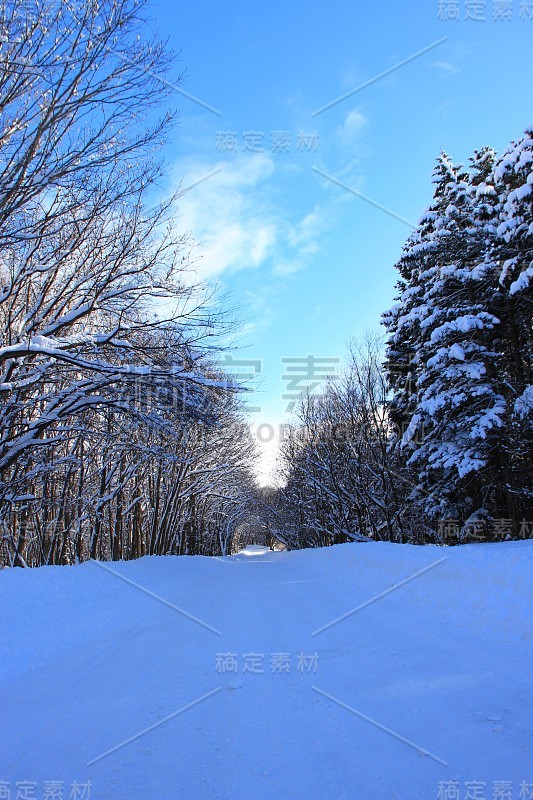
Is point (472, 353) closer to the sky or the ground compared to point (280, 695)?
closer to the sky

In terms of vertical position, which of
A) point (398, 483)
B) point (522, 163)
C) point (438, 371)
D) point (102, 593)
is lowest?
point (102, 593)

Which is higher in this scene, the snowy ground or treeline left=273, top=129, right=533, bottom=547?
treeline left=273, top=129, right=533, bottom=547

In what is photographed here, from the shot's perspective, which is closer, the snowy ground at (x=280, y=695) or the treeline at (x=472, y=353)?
the snowy ground at (x=280, y=695)

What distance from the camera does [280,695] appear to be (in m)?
3.79

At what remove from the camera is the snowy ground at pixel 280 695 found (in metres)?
2.61

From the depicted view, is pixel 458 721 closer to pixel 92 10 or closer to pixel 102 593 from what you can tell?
pixel 102 593

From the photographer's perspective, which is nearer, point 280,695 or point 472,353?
point 280,695

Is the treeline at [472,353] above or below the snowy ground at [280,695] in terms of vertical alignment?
above

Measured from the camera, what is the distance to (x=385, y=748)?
9.29ft

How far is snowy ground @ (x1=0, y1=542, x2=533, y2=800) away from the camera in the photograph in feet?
8.55

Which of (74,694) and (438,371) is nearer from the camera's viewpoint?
Result: (74,694)

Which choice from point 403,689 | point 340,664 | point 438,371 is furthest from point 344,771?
point 438,371

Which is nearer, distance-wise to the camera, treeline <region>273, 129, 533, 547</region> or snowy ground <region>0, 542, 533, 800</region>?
snowy ground <region>0, 542, 533, 800</region>

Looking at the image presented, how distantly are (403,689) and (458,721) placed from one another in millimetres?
635
